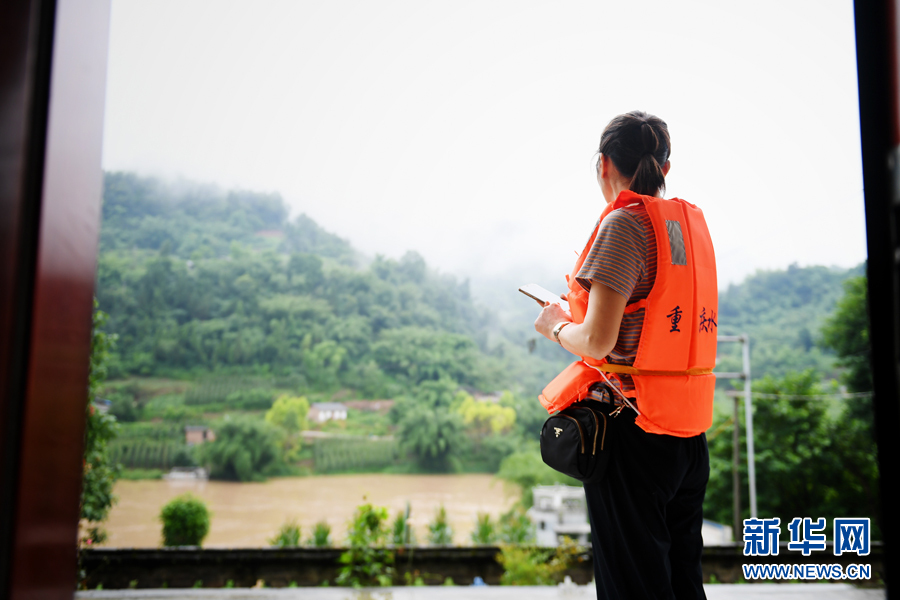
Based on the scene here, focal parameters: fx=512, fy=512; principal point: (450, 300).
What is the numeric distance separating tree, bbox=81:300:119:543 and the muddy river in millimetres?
9202

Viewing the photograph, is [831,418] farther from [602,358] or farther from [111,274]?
[111,274]

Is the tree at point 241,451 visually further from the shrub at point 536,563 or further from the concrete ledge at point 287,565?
the shrub at point 536,563

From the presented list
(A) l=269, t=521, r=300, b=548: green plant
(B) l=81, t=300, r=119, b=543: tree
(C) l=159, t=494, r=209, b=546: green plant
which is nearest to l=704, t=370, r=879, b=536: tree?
(A) l=269, t=521, r=300, b=548: green plant

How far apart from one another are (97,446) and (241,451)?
11.5 m

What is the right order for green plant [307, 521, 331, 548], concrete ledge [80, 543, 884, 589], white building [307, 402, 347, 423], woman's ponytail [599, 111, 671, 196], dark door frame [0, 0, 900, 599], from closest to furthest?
dark door frame [0, 0, 900, 599]
woman's ponytail [599, 111, 671, 196]
concrete ledge [80, 543, 884, 589]
green plant [307, 521, 331, 548]
white building [307, 402, 347, 423]

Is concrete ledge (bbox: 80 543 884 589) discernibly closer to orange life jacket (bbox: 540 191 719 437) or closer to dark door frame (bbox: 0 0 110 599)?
orange life jacket (bbox: 540 191 719 437)

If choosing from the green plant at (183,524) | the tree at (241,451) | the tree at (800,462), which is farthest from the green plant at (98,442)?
the tree at (800,462)

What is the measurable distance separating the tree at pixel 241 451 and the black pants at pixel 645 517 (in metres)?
16.6

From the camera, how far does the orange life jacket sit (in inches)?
36.5

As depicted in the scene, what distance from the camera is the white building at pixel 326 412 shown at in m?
16.6

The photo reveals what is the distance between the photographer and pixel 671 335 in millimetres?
944

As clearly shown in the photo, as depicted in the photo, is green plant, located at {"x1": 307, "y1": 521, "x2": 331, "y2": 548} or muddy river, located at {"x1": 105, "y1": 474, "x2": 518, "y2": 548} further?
muddy river, located at {"x1": 105, "y1": 474, "x2": 518, "y2": 548}

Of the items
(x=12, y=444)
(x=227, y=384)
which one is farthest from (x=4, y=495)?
(x=227, y=384)

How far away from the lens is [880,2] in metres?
0.51
